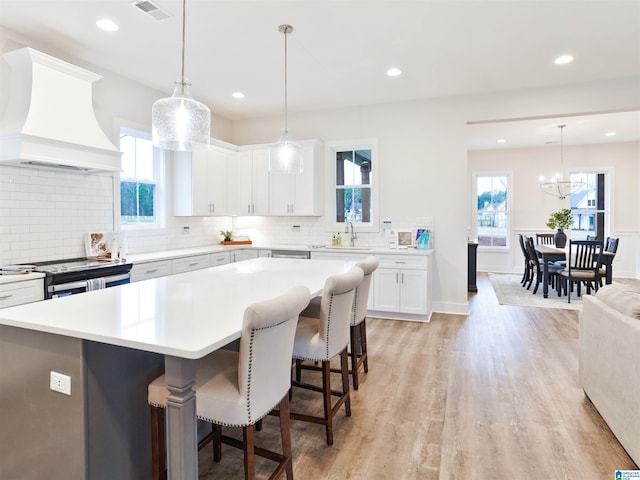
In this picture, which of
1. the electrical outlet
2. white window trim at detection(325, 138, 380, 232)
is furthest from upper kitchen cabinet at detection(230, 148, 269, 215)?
the electrical outlet

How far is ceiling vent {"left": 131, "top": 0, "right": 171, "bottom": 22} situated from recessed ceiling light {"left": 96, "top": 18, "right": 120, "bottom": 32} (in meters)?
0.39

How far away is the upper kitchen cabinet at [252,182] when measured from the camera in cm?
572

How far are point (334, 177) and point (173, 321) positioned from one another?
440 cm

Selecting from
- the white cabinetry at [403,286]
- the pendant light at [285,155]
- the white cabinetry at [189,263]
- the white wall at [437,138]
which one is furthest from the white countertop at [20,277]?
the white cabinetry at [403,286]

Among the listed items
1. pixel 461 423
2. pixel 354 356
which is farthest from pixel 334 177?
pixel 461 423

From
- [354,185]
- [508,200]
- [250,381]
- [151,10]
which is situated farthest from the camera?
[508,200]

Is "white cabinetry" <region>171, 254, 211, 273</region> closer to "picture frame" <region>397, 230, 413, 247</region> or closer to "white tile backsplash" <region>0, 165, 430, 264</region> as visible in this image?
"white tile backsplash" <region>0, 165, 430, 264</region>

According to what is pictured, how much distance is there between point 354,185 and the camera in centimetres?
566

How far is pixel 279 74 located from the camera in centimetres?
431

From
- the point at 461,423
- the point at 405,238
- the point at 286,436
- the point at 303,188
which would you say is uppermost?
the point at 303,188

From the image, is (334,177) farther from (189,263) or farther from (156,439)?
(156,439)

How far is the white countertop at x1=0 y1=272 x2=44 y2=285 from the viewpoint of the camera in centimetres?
268

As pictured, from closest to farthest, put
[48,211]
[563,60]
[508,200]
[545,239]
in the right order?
[48,211], [563,60], [545,239], [508,200]

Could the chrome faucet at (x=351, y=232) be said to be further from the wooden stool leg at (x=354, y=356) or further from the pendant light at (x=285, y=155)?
the wooden stool leg at (x=354, y=356)
